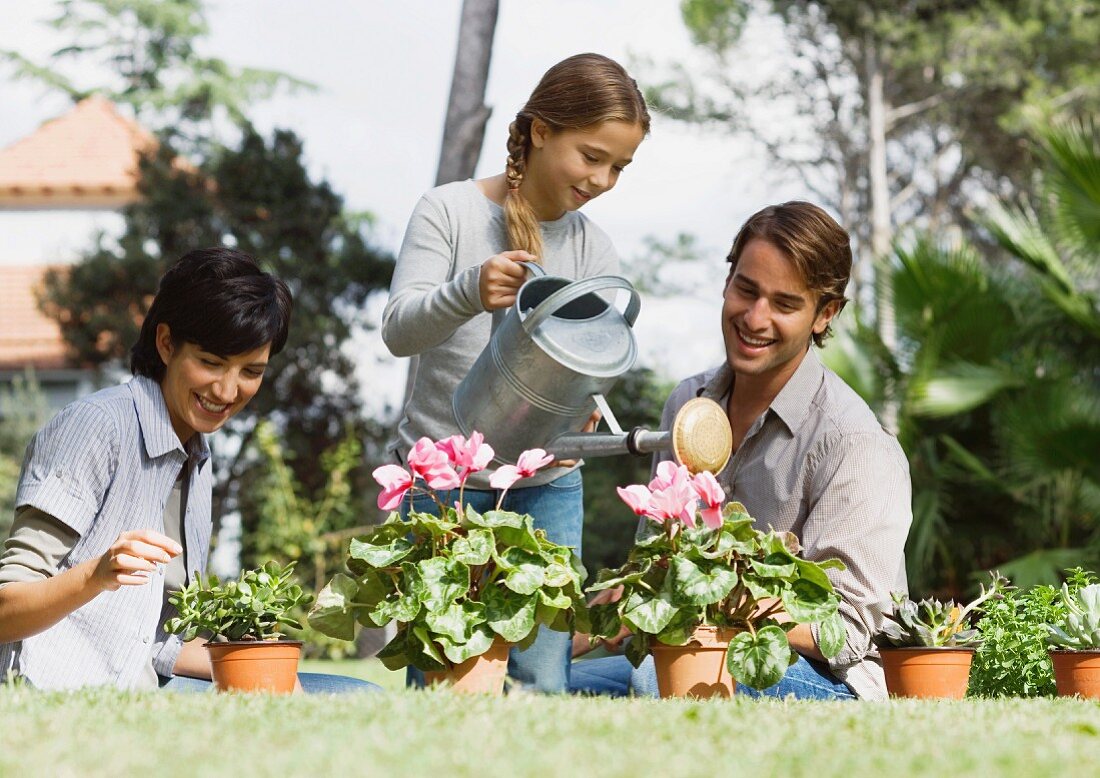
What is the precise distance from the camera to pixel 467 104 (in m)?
7.74

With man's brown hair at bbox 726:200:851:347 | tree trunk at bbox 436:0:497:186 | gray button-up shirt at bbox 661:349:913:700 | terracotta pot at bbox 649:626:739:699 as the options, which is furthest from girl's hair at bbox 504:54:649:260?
tree trunk at bbox 436:0:497:186

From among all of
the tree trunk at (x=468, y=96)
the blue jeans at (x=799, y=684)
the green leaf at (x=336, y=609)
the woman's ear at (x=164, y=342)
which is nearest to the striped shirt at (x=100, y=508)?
the woman's ear at (x=164, y=342)

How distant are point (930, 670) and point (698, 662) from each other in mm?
470

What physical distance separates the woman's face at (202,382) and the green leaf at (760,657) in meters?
1.20

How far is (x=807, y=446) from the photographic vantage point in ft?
9.00

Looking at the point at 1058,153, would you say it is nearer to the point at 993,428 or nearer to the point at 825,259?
the point at 993,428

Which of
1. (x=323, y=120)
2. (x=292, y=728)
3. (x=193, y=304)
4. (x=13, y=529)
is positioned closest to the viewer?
(x=292, y=728)

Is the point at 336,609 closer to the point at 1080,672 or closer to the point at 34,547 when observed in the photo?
the point at 34,547

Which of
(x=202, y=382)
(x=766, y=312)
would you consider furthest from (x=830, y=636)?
(x=202, y=382)

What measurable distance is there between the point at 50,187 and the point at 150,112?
6.92 ft

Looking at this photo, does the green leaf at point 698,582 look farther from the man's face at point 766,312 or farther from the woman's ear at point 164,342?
the woman's ear at point 164,342

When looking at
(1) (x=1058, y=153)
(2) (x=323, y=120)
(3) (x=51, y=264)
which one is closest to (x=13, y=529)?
(1) (x=1058, y=153)

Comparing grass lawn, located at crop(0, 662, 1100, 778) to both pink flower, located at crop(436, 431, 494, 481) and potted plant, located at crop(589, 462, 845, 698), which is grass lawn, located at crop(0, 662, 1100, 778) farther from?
pink flower, located at crop(436, 431, 494, 481)

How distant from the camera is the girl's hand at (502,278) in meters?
2.49
